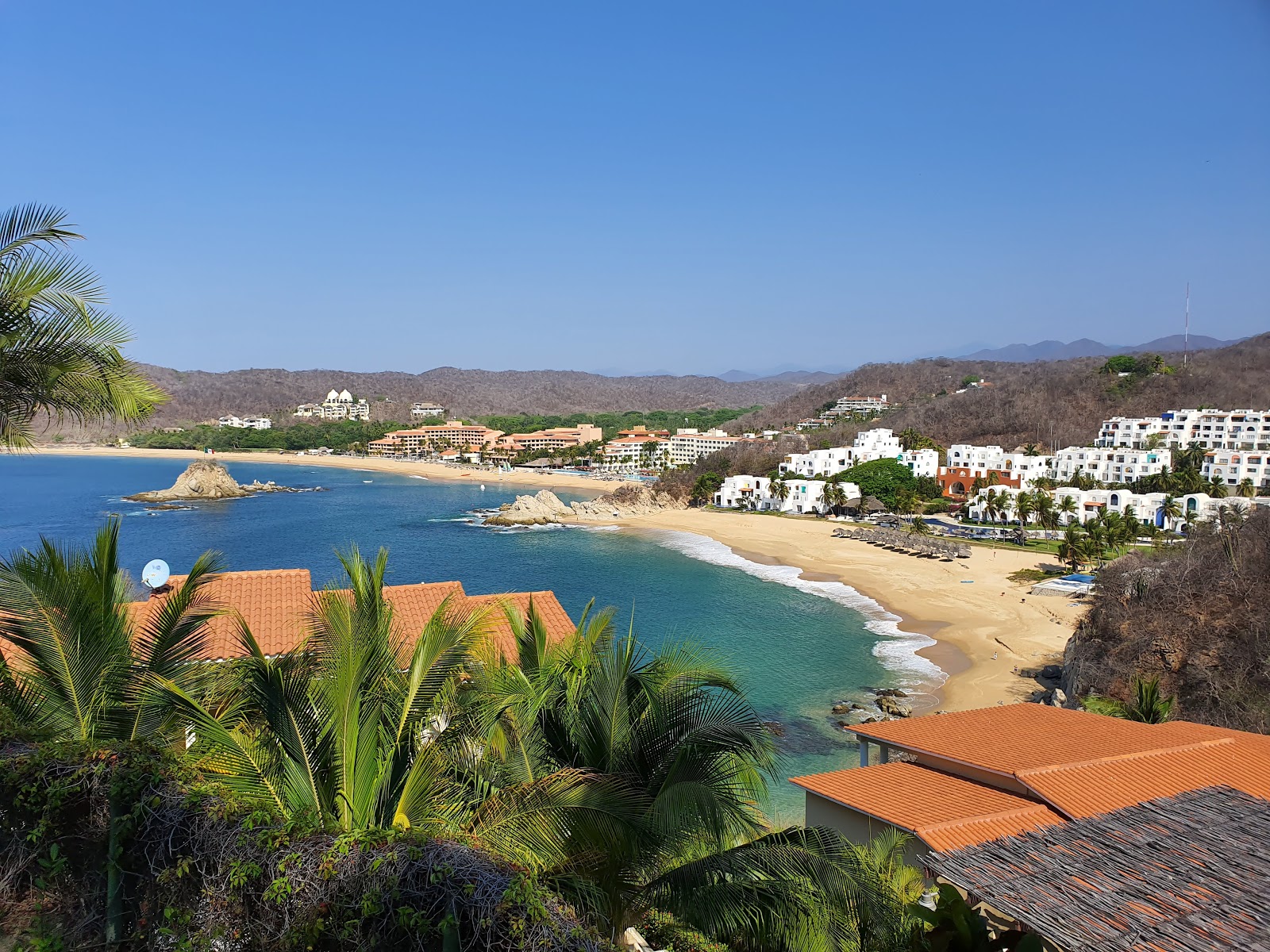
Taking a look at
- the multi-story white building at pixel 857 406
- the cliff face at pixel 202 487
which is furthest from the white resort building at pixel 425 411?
the cliff face at pixel 202 487

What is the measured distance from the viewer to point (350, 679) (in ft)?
15.5

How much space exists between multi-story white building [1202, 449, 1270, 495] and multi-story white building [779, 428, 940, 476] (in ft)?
63.8

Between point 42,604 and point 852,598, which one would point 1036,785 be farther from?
point 852,598

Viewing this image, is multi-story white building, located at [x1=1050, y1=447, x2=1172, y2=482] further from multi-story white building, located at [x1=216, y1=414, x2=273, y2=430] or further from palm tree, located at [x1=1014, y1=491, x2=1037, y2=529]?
A: multi-story white building, located at [x1=216, y1=414, x2=273, y2=430]

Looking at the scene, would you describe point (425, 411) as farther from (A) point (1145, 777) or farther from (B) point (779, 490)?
(A) point (1145, 777)

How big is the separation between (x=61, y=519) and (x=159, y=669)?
6845cm

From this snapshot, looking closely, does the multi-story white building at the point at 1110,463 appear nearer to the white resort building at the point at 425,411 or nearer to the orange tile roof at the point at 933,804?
the orange tile roof at the point at 933,804

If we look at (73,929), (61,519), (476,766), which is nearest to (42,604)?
(73,929)

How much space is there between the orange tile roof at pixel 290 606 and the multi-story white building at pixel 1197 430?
7169 centimetres

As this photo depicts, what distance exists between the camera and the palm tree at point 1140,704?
1530cm

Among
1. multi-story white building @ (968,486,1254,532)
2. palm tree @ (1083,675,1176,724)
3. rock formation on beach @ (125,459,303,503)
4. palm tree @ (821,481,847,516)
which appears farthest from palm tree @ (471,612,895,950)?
rock formation on beach @ (125,459,303,503)

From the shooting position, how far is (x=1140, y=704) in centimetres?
1566

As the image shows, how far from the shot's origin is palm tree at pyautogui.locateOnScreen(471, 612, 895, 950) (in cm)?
500

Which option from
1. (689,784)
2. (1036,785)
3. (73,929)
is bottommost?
(1036,785)
